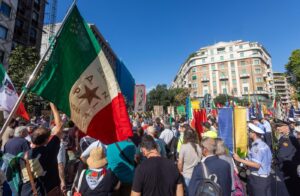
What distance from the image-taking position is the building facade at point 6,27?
22062 mm

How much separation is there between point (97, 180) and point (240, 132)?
153 inches

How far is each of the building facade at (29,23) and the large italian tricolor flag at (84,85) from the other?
28057mm

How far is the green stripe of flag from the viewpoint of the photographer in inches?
86.3

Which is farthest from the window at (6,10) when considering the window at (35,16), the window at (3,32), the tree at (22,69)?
the tree at (22,69)

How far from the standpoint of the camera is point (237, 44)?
6838 cm

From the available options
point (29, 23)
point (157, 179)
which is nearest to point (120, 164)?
point (157, 179)

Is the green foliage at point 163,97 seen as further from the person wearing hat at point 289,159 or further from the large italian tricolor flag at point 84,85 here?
the large italian tricolor flag at point 84,85

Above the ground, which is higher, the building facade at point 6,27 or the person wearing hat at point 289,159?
the building facade at point 6,27

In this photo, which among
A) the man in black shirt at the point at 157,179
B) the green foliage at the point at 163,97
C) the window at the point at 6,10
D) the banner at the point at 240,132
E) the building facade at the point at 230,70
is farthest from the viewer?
the building facade at the point at 230,70

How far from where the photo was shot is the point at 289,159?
5.09m

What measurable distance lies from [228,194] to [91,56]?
254 centimetres

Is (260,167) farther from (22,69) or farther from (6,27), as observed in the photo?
(6,27)

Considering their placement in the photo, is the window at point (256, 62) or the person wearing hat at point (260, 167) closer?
the person wearing hat at point (260, 167)

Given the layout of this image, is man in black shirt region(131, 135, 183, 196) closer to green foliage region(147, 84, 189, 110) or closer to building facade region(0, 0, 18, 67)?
building facade region(0, 0, 18, 67)
